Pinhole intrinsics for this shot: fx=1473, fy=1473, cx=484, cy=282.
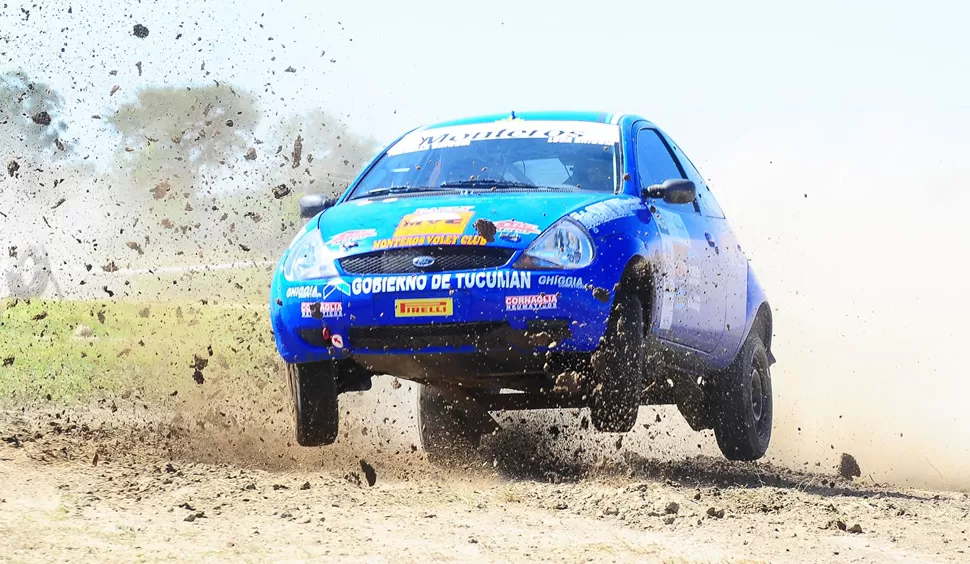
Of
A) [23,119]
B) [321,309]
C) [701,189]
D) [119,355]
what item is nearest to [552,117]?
[701,189]

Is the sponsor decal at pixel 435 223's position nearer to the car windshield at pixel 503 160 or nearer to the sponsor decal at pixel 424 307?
the sponsor decal at pixel 424 307

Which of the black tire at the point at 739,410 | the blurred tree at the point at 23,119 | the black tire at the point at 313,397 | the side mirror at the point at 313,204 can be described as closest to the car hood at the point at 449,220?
the side mirror at the point at 313,204

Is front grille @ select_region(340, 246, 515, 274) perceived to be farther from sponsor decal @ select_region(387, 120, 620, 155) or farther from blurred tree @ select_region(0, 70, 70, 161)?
blurred tree @ select_region(0, 70, 70, 161)

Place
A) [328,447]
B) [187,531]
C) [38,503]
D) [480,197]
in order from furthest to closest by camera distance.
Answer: [328,447] < [480,197] < [38,503] < [187,531]

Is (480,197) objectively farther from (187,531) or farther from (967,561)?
(967,561)

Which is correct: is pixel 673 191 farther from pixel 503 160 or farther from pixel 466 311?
pixel 466 311

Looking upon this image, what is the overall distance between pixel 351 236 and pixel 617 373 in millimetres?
1337

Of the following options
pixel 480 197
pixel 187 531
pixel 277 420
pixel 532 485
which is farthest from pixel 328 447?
pixel 187 531

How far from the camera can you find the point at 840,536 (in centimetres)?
602

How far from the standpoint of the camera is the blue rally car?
634 cm

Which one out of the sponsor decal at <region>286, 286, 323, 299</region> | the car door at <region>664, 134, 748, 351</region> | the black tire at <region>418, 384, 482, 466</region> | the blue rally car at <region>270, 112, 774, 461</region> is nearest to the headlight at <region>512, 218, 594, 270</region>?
the blue rally car at <region>270, 112, 774, 461</region>

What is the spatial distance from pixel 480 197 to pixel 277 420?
260cm

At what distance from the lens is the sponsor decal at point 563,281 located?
6.30 m

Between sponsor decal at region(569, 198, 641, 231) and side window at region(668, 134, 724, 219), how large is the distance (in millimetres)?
1476
